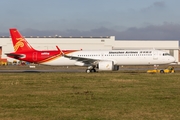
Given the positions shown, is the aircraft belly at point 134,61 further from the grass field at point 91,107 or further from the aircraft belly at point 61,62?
the grass field at point 91,107

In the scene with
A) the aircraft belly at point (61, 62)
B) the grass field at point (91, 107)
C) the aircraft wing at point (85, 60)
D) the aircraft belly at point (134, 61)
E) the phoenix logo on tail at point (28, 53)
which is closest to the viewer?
the grass field at point (91, 107)

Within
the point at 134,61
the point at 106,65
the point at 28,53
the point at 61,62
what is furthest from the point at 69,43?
the point at 106,65

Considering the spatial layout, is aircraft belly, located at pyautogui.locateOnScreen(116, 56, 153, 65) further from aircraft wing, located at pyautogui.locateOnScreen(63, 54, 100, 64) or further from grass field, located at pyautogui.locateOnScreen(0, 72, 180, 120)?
grass field, located at pyautogui.locateOnScreen(0, 72, 180, 120)

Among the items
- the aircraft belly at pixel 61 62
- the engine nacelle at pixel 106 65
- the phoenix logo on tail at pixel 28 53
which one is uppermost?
the phoenix logo on tail at pixel 28 53

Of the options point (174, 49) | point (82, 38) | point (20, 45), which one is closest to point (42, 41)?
point (82, 38)

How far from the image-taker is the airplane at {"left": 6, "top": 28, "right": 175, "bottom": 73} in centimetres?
4962

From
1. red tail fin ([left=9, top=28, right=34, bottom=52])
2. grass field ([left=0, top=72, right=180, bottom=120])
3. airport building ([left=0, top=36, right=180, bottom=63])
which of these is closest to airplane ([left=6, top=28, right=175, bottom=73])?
red tail fin ([left=9, top=28, right=34, bottom=52])

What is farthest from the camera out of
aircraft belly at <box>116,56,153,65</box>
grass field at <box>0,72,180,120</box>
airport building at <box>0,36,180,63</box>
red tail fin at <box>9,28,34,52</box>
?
airport building at <box>0,36,180,63</box>

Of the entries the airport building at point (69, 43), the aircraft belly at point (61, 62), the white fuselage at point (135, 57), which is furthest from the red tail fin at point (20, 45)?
the airport building at point (69, 43)

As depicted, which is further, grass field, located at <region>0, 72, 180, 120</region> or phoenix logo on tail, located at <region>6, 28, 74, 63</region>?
phoenix logo on tail, located at <region>6, 28, 74, 63</region>

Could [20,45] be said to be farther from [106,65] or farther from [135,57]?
[135,57]

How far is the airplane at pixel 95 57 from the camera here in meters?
49.6

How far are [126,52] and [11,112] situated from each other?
36.3 meters

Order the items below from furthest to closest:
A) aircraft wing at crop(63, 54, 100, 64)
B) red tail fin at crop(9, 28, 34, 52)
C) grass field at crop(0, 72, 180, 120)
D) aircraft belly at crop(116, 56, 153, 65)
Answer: red tail fin at crop(9, 28, 34, 52)
aircraft wing at crop(63, 54, 100, 64)
aircraft belly at crop(116, 56, 153, 65)
grass field at crop(0, 72, 180, 120)
